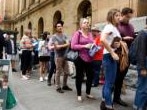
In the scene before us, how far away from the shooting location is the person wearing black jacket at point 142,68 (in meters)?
7.25

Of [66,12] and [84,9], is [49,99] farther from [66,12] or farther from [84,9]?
[66,12]

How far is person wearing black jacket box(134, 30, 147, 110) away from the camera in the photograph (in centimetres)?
725

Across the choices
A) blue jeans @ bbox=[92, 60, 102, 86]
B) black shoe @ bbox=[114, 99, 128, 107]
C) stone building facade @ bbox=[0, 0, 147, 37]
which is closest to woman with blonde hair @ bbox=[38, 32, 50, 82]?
blue jeans @ bbox=[92, 60, 102, 86]

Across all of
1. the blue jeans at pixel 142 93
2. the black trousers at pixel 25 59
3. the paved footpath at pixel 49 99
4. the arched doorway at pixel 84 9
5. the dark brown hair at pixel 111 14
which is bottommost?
the paved footpath at pixel 49 99

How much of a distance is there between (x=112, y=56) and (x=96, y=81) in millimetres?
3942

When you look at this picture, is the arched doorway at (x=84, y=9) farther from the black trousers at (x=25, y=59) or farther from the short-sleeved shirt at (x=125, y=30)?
the short-sleeved shirt at (x=125, y=30)

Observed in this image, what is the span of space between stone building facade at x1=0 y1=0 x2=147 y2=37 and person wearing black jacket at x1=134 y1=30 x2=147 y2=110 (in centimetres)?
731

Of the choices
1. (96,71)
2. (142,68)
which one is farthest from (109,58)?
(96,71)

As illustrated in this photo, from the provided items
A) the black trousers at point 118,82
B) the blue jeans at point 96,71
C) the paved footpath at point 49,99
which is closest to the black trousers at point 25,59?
the paved footpath at point 49,99

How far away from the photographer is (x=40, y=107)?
28.3ft

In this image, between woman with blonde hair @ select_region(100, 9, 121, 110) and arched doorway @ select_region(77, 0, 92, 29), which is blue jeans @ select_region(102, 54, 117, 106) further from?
arched doorway @ select_region(77, 0, 92, 29)

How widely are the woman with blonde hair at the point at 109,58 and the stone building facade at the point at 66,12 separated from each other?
685 cm

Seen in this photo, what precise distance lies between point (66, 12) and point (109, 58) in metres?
15.8

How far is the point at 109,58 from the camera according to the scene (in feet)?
25.4
